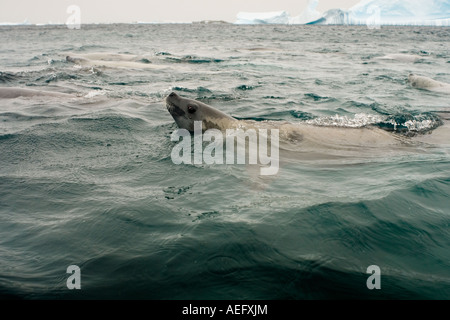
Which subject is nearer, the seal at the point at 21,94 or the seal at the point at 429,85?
the seal at the point at 21,94

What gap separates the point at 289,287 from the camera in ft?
9.17

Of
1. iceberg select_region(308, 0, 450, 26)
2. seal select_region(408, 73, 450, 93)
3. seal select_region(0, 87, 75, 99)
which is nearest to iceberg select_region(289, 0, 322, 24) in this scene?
iceberg select_region(308, 0, 450, 26)

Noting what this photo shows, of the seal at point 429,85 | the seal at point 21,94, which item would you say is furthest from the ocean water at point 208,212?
the seal at point 429,85

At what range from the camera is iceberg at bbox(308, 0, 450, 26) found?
7231cm

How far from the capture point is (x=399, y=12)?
75.6 meters

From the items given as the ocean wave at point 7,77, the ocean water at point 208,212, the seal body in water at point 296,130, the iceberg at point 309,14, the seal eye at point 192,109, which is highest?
the iceberg at point 309,14

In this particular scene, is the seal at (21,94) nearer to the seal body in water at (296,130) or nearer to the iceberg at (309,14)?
the seal body in water at (296,130)

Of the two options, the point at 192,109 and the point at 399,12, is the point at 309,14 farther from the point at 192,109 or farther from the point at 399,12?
the point at 192,109

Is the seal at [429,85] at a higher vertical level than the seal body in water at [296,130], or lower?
higher

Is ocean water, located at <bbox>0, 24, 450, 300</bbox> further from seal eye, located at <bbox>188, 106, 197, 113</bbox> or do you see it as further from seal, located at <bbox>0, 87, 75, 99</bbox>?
seal, located at <bbox>0, 87, 75, 99</bbox>

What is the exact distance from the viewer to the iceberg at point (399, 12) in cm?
7231

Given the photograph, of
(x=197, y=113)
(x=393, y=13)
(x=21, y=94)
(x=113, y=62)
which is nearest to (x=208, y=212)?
(x=197, y=113)

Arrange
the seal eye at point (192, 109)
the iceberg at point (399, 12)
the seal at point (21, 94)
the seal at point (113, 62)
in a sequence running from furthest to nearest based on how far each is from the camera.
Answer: the iceberg at point (399, 12) → the seal at point (113, 62) → the seal at point (21, 94) → the seal eye at point (192, 109)
